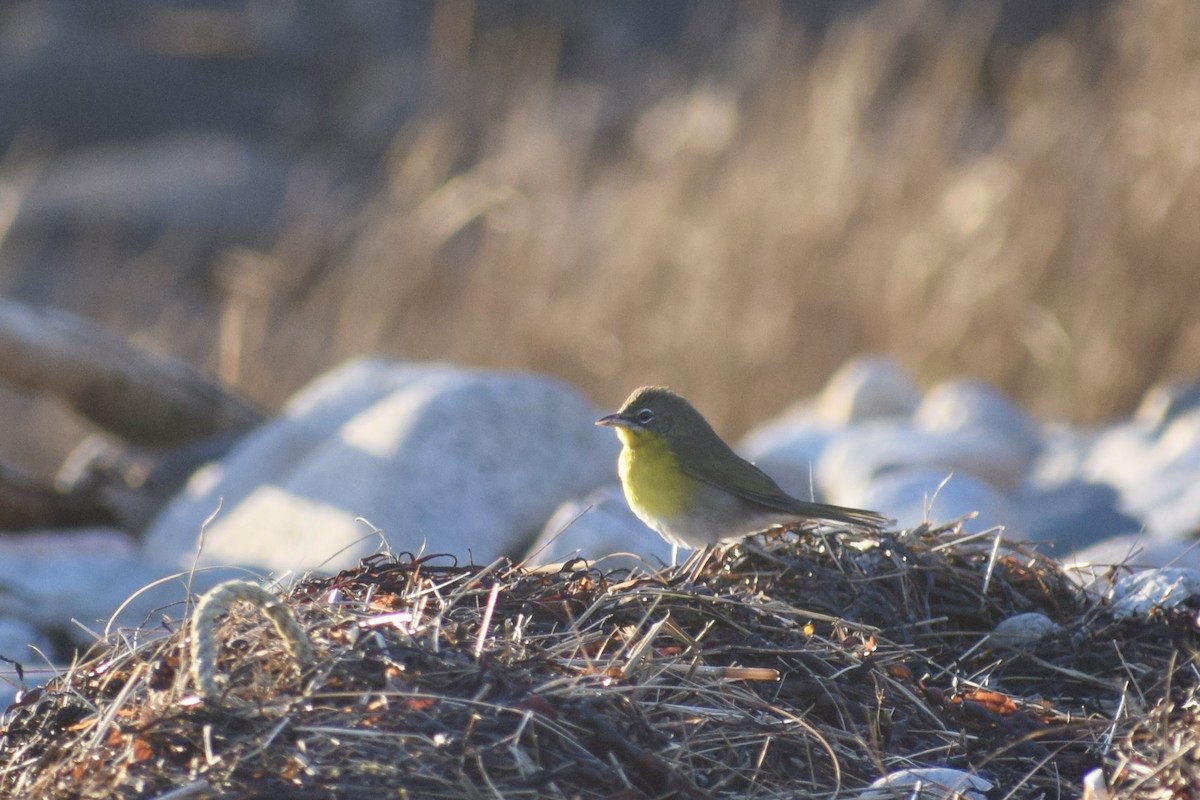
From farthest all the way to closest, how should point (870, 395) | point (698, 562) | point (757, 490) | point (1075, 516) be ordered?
point (870, 395), point (1075, 516), point (757, 490), point (698, 562)

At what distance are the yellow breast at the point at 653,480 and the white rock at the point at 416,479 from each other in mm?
1215

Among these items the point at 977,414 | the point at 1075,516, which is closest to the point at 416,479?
the point at 1075,516

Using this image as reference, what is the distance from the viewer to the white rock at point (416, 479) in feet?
17.9

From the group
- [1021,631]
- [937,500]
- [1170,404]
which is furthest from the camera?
[1170,404]

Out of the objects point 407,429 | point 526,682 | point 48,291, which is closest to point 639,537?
point 407,429

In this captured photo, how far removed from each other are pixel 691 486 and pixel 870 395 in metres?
3.95

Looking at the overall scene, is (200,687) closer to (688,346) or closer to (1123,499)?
(1123,499)

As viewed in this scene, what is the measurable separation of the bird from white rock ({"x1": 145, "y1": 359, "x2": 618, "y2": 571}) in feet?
4.11

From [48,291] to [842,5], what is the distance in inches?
413

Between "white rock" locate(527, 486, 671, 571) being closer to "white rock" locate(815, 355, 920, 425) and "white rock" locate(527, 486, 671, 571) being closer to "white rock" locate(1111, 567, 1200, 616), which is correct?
"white rock" locate(1111, 567, 1200, 616)

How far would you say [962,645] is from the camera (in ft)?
10.7

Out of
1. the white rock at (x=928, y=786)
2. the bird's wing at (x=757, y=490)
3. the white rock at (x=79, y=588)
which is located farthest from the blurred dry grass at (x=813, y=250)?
the white rock at (x=928, y=786)

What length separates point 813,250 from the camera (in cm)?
907

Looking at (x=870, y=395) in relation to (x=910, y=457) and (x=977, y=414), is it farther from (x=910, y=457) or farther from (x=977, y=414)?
(x=910, y=457)
